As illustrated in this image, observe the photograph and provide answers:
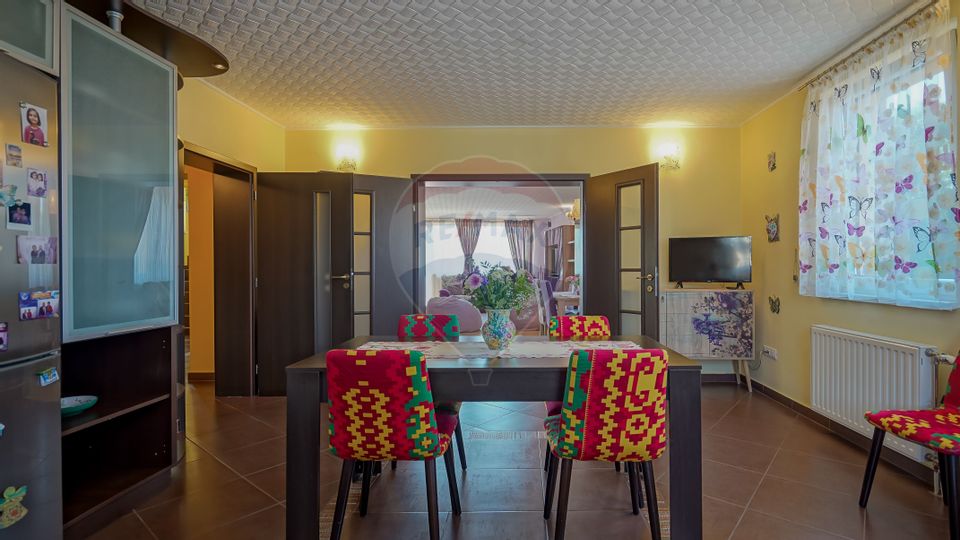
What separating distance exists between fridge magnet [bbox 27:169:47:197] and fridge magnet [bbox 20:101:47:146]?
10 centimetres

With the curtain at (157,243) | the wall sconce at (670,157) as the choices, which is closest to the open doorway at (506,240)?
the wall sconce at (670,157)

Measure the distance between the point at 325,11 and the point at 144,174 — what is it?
1307mm

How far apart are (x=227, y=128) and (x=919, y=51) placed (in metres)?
4.71

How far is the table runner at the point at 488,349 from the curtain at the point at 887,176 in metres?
1.61

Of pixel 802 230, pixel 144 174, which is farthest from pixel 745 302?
pixel 144 174

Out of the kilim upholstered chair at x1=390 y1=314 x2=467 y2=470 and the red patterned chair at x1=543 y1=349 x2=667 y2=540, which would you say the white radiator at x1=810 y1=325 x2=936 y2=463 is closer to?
the red patterned chair at x1=543 y1=349 x2=667 y2=540

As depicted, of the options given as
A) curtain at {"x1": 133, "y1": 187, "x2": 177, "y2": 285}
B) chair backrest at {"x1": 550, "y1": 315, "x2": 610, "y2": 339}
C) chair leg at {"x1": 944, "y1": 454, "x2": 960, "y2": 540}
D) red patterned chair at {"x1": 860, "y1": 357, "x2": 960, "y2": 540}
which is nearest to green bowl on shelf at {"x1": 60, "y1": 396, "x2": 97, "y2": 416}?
curtain at {"x1": 133, "y1": 187, "x2": 177, "y2": 285}

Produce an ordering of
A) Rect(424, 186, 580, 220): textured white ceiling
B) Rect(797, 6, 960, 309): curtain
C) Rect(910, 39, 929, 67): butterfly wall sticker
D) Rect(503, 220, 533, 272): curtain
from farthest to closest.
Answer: Rect(503, 220, 533, 272): curtain < Rect(424, 186, 580, 220): textured white ceiling < Rect(910, 39, 929, 67): butterfly wall sticker < Rect(797, 6, 960, 309): curtain

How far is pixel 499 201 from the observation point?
901cm

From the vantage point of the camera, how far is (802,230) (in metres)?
3.24

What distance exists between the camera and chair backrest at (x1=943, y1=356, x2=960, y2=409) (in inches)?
80.4

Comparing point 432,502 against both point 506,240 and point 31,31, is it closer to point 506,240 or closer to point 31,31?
point 31,31

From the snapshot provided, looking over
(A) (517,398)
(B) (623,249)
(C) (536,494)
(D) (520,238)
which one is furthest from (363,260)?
(D) (520,238)

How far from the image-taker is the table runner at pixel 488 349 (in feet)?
6.41
